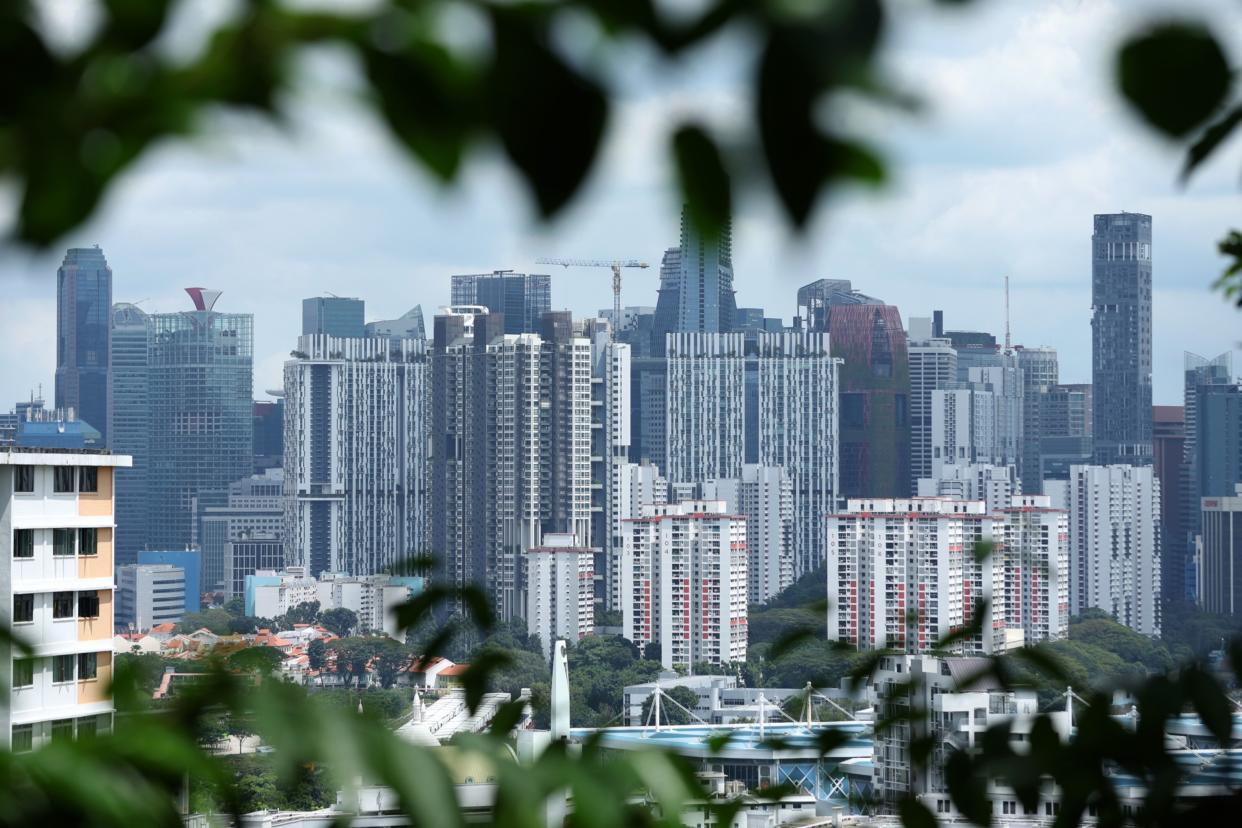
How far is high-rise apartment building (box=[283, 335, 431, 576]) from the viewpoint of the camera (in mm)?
35156

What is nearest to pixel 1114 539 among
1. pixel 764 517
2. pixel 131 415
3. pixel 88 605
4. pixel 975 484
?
pixel 975 484

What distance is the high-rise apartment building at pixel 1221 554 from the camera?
85.8ft

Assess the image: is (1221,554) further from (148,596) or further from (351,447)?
(148,596)

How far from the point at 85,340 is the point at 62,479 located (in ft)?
120

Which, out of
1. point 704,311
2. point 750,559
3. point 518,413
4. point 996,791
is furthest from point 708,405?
point 996,791

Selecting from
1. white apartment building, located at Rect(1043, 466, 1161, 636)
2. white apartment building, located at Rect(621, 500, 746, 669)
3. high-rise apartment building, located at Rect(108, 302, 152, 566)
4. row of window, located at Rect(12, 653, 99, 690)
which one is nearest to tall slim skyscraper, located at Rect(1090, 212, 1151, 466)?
white apartment building, located at Rect(1043, 466, 1161, 636)

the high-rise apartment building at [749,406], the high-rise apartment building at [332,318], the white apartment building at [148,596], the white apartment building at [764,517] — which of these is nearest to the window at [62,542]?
the white apartment building at [764,517]

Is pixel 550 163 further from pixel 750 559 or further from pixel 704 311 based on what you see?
pixel 704 311

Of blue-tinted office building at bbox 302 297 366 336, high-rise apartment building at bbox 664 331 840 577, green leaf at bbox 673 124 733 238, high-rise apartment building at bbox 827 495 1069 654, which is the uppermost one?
blue-tinted office building at bbox 302 297 366 336

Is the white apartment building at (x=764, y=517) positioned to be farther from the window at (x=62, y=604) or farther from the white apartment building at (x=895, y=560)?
the window at (x=62, y=604)

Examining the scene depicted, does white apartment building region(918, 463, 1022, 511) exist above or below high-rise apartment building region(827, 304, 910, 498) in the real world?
below

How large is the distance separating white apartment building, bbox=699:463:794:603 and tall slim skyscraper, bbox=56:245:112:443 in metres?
16.6

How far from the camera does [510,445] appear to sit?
2898 cm

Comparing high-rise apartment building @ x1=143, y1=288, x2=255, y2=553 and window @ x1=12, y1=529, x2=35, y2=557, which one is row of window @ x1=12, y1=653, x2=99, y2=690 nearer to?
window @ x1=12, y1=529, x2=35, y2=557
